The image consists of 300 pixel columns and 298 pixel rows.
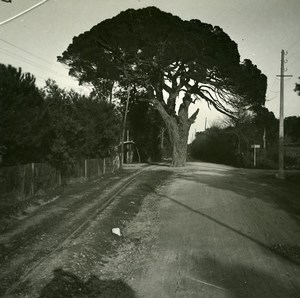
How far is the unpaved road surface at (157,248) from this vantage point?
7461mm

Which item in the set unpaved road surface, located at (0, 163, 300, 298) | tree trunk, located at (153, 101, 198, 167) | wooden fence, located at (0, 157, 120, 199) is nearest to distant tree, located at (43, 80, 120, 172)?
wooden fence, located at (0, 157, 120, 199)

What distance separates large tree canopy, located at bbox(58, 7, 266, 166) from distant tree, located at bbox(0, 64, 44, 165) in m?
12.8

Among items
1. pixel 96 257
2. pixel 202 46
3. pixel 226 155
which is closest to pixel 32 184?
pixel 96 257

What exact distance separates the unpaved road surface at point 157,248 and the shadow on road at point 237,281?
20mm

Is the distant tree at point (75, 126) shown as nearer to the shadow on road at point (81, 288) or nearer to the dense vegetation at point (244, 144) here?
the shadow on road at point (81, 288)

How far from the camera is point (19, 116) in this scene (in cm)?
1580

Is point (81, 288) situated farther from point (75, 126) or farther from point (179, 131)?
point (179, 131)

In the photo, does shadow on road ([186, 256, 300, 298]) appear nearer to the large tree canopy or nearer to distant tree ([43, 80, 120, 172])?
distant tree ([43, 80, 120, 172])

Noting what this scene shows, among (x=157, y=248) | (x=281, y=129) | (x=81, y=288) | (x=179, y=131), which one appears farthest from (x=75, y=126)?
(x=179, y=131)

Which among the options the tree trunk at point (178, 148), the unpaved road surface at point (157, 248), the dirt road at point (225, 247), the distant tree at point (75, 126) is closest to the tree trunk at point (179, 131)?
the tree trunk at point (178, 148)

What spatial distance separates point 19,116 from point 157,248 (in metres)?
8.89

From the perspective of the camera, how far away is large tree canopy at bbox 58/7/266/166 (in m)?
28.8

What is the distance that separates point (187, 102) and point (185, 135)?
3032 millimetres

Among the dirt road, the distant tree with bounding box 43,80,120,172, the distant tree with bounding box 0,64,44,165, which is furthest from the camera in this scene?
the distant tree with bounding box 43,80,120,172
